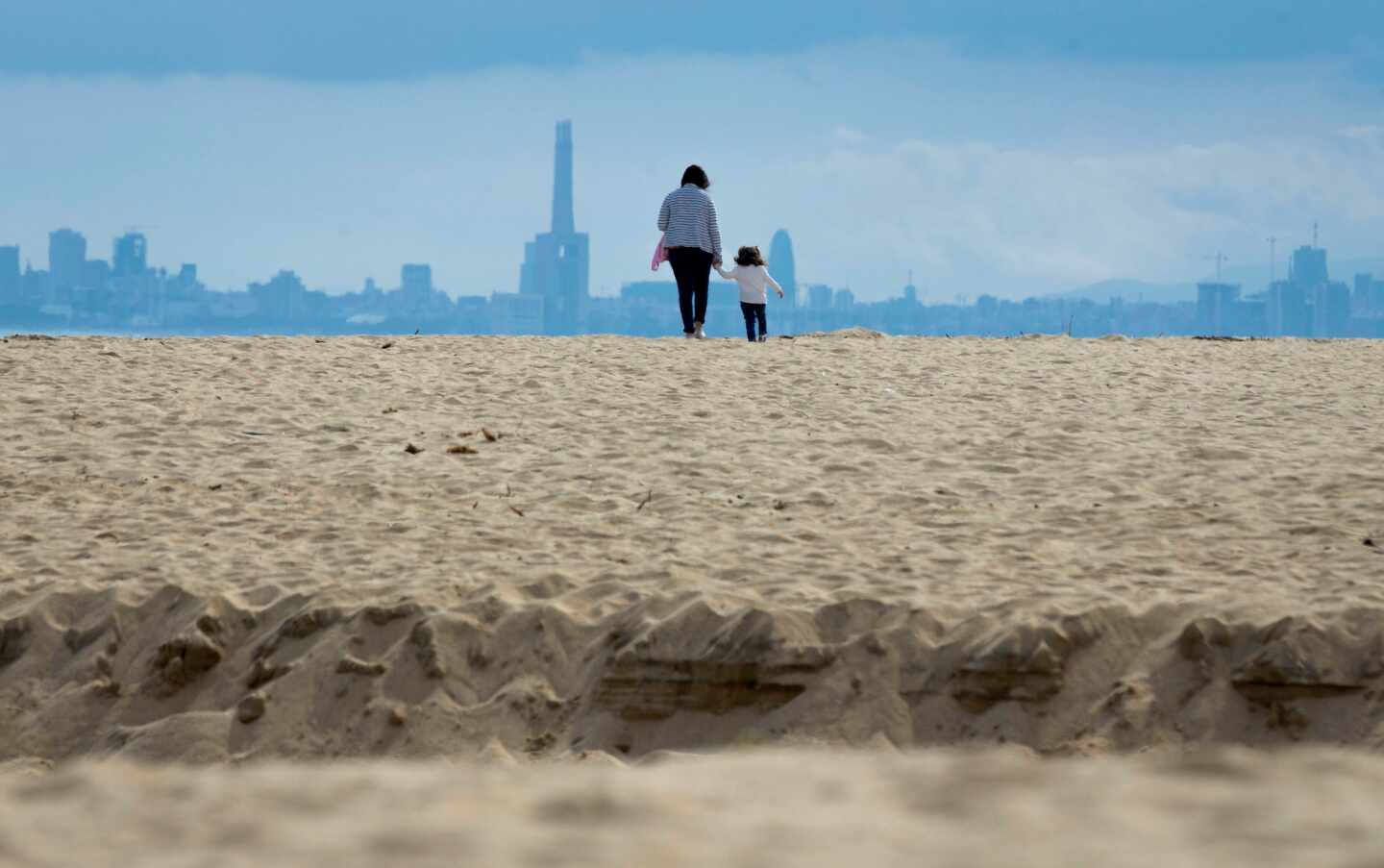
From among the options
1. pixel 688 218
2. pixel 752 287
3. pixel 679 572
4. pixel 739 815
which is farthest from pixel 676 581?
pixel 752 287

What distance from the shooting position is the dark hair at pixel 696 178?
680 inches

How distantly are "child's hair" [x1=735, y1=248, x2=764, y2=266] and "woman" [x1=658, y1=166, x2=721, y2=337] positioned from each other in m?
1.54

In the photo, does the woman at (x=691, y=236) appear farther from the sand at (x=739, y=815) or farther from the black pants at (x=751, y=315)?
the sand at (x=739, y=815)

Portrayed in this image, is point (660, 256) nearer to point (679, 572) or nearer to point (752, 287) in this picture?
point (752, 287)

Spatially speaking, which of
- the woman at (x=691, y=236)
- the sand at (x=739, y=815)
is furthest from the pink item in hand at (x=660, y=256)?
the sand at (x=739, y=815)

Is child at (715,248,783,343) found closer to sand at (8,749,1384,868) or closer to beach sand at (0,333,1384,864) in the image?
beach sand at (0,333,1384,864)

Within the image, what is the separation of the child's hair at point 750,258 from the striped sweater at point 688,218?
196cm

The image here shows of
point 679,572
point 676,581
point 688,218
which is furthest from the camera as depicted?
point 688,218

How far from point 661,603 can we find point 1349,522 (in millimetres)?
3997

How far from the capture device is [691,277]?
17219 mm

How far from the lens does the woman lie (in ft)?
55.6

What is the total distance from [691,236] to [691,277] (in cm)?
47

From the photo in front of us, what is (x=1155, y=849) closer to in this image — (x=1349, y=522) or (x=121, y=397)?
(x=1349, y=522)

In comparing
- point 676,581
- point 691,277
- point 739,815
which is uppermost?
point 691,277
